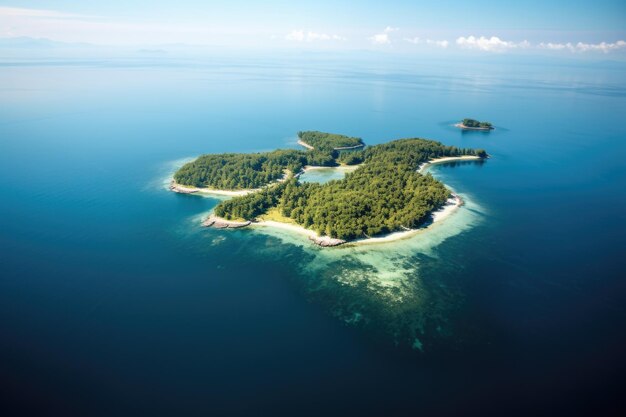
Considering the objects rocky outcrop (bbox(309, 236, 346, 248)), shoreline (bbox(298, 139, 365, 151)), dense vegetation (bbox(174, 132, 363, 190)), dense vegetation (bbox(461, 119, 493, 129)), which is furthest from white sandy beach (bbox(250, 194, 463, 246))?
dense vegetation (bbox(461, 119, 493, 129))

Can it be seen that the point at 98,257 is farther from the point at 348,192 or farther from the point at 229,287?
the point at 348,192

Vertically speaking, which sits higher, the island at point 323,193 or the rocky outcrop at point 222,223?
the island at point 323,193

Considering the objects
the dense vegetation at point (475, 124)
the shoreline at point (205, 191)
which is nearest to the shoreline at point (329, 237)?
the shoreline at point (205, 191)

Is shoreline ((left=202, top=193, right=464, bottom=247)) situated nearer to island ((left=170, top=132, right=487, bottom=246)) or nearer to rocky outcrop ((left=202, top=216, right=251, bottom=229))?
rocky outcrop ((left=202, top=216, right=251, bottom=229))

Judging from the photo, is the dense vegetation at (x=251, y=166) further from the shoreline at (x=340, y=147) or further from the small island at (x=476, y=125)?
the small island at (x=476, y=125)

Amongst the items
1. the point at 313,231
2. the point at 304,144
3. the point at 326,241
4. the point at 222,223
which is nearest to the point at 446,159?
the point at 304,144

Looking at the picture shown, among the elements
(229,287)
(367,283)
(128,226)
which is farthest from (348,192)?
(128,226)
